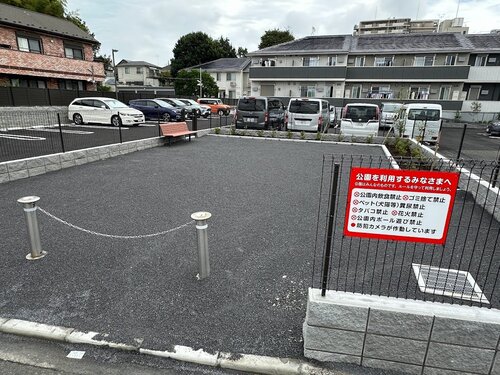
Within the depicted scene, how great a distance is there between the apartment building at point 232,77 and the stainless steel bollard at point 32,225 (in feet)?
139

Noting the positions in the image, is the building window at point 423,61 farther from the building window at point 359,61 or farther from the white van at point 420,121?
the white van at point 420,121

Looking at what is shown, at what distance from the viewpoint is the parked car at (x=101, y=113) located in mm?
15930

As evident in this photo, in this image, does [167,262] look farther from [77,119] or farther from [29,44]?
[29,44]

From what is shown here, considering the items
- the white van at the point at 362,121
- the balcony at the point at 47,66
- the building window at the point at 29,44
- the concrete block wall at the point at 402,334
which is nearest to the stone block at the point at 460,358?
the concrete block wall at the point at 402,334

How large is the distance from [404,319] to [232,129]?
45.9 feet

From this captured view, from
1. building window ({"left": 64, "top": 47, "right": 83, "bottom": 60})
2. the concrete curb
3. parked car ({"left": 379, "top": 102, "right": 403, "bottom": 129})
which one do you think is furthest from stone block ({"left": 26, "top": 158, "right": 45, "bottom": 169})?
building window ({"left": 64, "top": 47, "right": 83, "bottom": 60})

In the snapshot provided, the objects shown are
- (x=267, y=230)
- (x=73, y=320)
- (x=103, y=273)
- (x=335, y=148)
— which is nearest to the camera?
(x=73, y=320)

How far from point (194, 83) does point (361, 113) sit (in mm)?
31482

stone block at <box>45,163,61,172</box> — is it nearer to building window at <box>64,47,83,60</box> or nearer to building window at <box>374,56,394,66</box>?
building window at <box>64,47,83,60</box>

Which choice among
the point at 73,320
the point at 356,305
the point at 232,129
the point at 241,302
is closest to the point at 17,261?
the point at 73,320

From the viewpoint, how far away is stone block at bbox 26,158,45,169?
689 centimetres

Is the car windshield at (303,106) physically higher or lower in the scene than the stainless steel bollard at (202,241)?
higher

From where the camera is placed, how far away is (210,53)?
53.7 metres

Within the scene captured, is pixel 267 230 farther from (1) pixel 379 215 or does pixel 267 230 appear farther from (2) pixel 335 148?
(2) pixel 335 148
